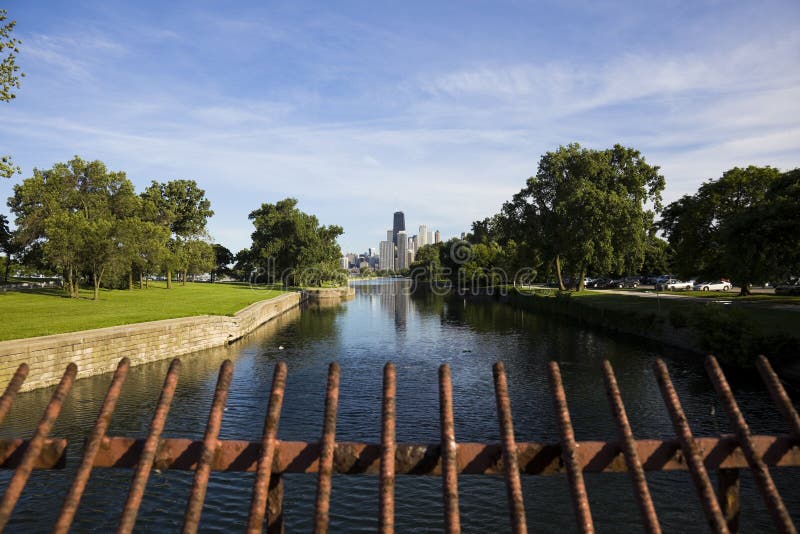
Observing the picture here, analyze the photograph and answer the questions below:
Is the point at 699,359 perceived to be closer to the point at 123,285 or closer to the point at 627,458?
the point at 627,458

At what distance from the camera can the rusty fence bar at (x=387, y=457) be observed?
353 cm

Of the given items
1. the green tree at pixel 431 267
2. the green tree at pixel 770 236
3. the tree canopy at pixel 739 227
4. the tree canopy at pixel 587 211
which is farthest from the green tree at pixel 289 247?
the green tree at pixel 770 236

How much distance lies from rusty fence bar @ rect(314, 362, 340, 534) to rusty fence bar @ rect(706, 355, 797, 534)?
3132mm

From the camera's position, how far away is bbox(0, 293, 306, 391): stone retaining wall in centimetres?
2208

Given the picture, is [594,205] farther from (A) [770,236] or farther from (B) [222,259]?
(B) [222,259]

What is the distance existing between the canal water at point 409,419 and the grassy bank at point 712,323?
79.6 inches

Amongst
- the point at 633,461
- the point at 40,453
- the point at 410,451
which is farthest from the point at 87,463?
the point at 633,461

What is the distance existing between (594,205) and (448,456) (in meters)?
60.2

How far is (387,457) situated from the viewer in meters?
3.85

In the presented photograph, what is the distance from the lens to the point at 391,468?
380cm

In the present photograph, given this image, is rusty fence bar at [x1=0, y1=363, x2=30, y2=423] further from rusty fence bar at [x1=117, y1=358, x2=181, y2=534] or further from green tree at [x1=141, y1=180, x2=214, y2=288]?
green tree at [x1=141, y1=180, x2=214, y2=288]

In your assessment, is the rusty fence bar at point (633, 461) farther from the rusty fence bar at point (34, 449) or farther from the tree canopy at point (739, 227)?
the tree canopy at point (739, 227)

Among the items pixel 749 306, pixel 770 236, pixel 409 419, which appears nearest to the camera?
pixel 409 419

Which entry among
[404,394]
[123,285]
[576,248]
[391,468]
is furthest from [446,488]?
[123,285]
